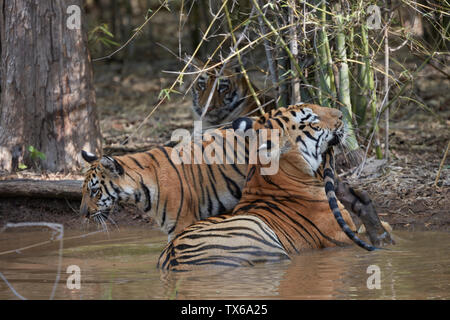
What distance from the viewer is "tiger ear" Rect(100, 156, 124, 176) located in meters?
4.94

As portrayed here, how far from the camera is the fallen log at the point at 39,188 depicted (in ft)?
21.9

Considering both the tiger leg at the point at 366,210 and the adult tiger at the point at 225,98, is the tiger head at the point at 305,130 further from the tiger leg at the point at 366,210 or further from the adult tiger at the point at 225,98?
the adult tiger at the point at 225,98

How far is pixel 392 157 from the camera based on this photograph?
7.37 m

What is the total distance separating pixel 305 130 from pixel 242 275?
1.24m

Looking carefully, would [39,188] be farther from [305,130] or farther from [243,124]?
[305,130]

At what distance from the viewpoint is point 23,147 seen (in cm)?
748

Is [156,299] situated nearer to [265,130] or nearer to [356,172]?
[265,130]

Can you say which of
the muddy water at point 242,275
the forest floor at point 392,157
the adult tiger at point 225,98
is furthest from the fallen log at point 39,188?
the adult tiger at point 225,98

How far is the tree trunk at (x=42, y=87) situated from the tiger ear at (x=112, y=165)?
8.71 ft

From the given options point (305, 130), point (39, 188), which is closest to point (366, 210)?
point (305, 130)

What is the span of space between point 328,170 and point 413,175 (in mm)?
1871

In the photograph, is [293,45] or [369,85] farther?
[369,85]

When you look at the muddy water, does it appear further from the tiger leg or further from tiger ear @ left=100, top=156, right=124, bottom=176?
tiger ear @ left=100, top=156, right=124, bottom=176

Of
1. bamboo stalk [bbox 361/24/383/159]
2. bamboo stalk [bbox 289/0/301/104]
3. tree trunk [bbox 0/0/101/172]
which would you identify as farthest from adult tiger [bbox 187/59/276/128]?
tree trunk [bbox 0/0/101/172]
